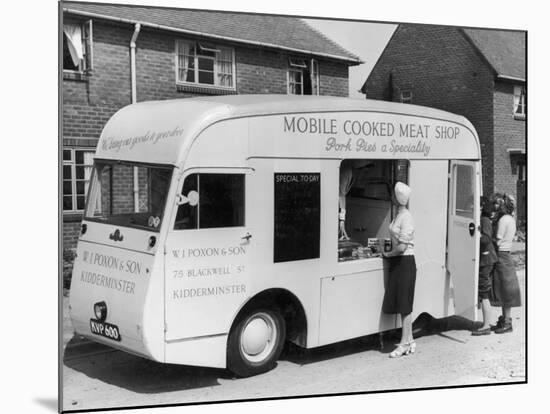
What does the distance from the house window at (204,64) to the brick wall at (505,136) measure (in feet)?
9.45

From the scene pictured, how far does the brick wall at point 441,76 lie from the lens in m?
7.49

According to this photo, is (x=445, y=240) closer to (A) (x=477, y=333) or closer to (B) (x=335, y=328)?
(A) (x=477, y=333)

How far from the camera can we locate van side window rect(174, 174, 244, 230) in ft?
19.8

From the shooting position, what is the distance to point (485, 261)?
7.89m

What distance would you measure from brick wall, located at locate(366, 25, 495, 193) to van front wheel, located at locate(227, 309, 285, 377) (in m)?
2.37

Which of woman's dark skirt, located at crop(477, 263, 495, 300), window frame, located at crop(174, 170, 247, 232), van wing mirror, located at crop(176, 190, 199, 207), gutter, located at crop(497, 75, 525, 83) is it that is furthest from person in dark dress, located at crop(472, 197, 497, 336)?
van wing mirror, located at crop(176, 190, 199, 207)

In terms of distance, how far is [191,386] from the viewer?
6.53 metres

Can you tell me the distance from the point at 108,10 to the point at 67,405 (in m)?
3.27

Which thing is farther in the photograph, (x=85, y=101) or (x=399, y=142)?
(x=399, y=142)

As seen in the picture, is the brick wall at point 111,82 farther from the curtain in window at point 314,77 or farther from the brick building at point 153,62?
the curtain in window at point 314,77

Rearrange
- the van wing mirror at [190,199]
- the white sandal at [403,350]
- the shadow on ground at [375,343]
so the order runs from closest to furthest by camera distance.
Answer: the van wing mirror at [190,199]
the shadow on ground at [375,343]
the white sandal at [403,350]

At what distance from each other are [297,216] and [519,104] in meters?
2.82

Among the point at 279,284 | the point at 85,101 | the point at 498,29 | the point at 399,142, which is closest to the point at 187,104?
the point at 85,101

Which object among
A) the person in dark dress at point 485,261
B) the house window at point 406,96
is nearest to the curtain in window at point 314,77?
the house window at point 406,96
